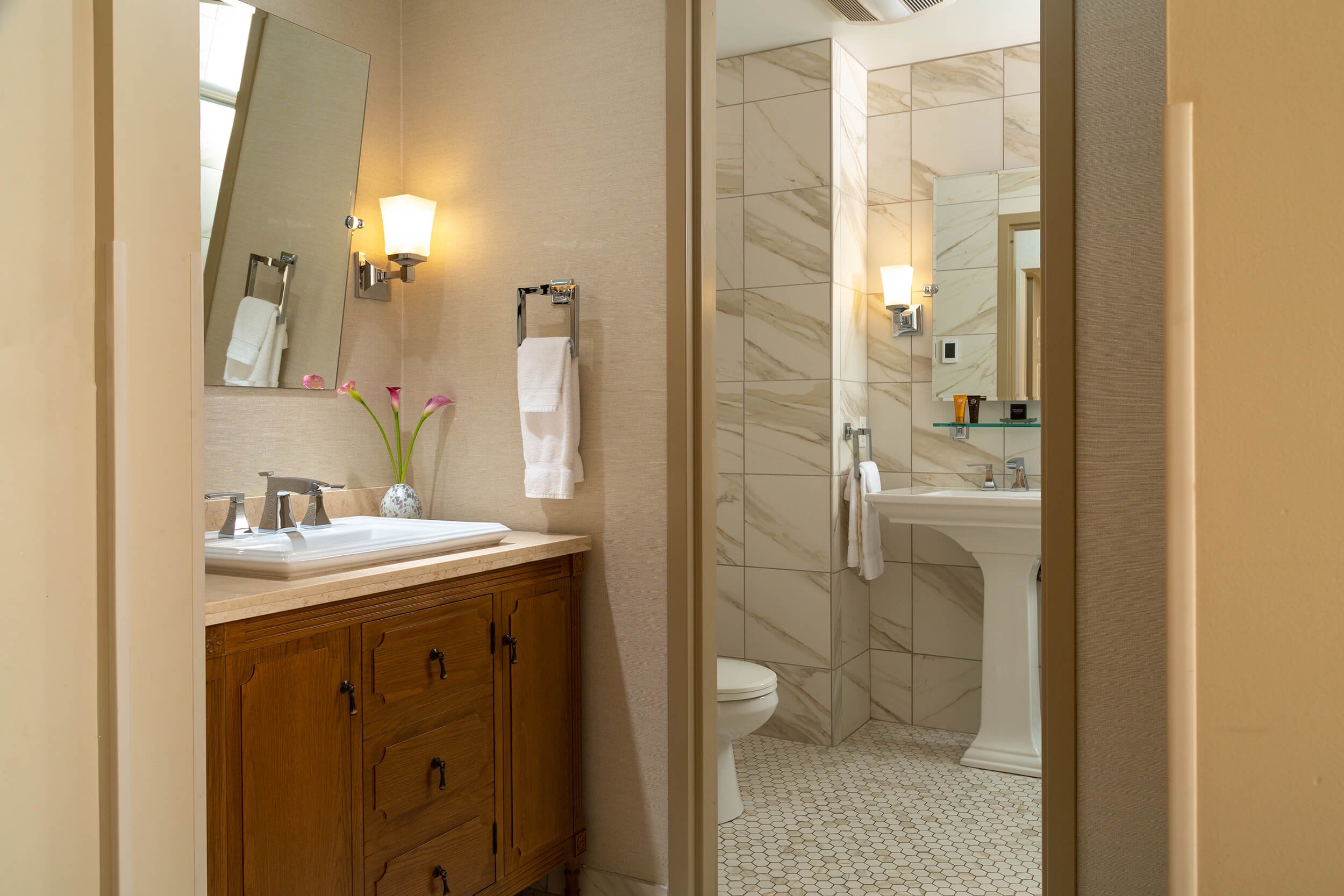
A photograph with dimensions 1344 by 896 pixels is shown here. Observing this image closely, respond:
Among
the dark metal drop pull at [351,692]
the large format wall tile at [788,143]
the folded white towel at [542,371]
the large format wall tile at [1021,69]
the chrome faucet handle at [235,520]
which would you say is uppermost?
the large format wall tile at [1021,69]

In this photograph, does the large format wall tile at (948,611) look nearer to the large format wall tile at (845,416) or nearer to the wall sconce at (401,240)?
the large format wall tile at (845,416)

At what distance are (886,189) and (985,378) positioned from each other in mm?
877

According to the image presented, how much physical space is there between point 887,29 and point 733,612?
2.27m

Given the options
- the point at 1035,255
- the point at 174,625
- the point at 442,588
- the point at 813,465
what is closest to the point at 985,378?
the point at 1035,255

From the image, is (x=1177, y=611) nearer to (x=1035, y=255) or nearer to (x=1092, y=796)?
(x=1092, y=796)

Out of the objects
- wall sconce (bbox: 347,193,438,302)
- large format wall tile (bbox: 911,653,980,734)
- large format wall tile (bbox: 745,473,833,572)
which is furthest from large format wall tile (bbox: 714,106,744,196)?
large format wall tile (bbox: 911,653,980,734)

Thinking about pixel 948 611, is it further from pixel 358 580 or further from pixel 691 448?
pixel 358 580

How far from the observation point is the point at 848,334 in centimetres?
351

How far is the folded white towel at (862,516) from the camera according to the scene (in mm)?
3424

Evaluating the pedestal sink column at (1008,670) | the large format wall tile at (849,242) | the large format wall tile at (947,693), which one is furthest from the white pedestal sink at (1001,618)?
the large format wall tile at (849,242)

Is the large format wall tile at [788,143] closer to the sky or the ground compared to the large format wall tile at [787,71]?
closer to the ground

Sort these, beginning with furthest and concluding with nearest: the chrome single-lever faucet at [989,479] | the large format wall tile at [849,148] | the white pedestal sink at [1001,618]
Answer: the chrome single-lever faucet at [989,479], the large format wall tile at [849,148], the white pedestal sink at [1001,618]

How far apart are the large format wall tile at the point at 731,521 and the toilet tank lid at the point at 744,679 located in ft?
2.61

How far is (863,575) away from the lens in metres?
3.46
